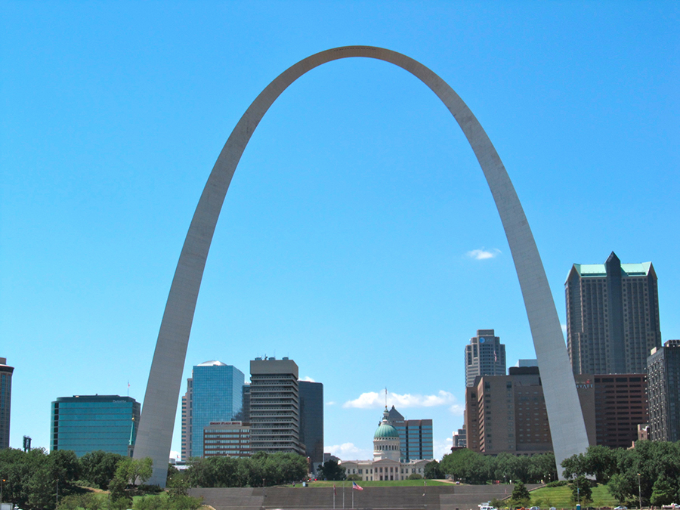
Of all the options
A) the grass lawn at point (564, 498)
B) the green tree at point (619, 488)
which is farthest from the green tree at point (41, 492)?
the green tree at point (619, 488)

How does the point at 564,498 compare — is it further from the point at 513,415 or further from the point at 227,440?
the point at 227,440

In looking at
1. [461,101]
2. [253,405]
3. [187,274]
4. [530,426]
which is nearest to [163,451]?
[187,274]

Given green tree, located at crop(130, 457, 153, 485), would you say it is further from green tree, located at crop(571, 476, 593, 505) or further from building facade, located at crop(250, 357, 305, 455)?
building facade, located at crop(250, 357, 305, 455)

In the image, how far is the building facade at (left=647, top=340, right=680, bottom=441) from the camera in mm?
131000

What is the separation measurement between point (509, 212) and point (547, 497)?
20683mm

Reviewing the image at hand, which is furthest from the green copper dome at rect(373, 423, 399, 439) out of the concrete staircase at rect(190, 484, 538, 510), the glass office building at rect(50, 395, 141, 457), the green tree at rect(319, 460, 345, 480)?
the concrete staircase at rect(190, 484, 538, 510)

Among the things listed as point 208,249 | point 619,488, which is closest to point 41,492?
point 208,249

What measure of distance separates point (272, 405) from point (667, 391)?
77.1 m

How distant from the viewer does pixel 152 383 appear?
5012cm

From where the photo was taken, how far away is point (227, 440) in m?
180

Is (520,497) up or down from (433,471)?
up

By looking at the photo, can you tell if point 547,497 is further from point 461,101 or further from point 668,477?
point 461,101

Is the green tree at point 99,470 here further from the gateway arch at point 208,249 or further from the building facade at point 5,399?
the building facade at point 5,399

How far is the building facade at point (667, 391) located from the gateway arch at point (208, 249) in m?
89.1
